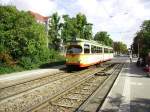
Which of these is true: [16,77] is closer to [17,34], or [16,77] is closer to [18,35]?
[18,35]

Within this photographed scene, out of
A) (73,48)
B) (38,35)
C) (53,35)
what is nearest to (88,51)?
(73,48)

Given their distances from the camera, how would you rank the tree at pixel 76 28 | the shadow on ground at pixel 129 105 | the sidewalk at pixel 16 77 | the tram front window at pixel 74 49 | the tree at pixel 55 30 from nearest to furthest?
the shadow on ground at pixel 129 105
the sidewalk at pixel 16 77
the tram front window at pixel 74 49
the tree at pixel 76 28
the tree at pixel 55 30

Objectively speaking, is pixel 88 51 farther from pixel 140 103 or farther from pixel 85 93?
pixel 140 103

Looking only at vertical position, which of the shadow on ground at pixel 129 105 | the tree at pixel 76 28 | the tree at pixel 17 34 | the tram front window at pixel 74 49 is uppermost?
the tree at pixel 76 28

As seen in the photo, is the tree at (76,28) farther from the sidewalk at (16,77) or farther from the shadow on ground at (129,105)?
the shadow on ground at (129,105)

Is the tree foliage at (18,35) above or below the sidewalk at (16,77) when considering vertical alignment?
above

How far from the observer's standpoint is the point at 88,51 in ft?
103

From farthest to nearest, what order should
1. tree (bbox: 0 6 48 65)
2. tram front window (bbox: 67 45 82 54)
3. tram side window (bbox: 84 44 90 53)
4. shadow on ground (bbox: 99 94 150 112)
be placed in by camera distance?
tree (bbox: 0 6 48 65) < tram side window (bbox: 84 44 90 53) < tram front window (bbox: 67 45 82 54) < shadow on ground (bbox: 99 94 150 112)

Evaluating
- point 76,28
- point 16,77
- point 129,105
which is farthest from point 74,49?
point 76,28

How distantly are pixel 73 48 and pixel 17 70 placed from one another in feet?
18.6

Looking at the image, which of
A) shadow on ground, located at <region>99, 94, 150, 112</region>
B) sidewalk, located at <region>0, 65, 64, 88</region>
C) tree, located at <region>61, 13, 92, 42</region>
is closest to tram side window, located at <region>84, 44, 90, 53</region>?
sidewalk, located at <region>0, 65, 64, 88</region>

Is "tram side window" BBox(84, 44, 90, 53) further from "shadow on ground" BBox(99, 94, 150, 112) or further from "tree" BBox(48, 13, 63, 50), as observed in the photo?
"tree" BBox(48, 13, 63, 50)

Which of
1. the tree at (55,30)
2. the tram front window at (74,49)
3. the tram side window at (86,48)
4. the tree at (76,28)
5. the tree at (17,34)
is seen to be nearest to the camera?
the tram front window at (74,49)

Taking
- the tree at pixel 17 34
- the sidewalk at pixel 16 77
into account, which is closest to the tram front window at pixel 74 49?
the tree at pixel 17 34
